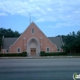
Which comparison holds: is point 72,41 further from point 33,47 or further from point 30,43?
point 30,43

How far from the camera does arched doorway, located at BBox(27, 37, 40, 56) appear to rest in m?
63.4

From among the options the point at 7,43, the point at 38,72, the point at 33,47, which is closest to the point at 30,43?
the point at 33,47

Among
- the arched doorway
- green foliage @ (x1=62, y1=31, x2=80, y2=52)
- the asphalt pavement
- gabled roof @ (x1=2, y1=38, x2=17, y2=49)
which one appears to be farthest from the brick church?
Answer: the asphalt pavement

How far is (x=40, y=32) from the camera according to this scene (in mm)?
63500

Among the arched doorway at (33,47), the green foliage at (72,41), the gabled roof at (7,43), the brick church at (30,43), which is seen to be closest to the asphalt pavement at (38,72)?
the green foliage at (72,41)

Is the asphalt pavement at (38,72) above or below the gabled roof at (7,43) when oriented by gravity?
below

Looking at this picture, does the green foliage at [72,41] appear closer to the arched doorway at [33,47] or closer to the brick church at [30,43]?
the brick church at [30,43]

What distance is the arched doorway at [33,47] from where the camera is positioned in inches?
2498

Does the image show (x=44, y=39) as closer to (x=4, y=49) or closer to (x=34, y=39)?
(x=34, y=39)

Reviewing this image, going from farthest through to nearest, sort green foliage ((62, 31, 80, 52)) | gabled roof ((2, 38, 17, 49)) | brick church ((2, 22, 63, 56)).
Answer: gabled roof ((2, 38, 17, 49)), brick church ((2, 22, 63, 56)), green foliage ((62, 31, 80, 52))

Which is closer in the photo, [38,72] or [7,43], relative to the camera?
[38,72]

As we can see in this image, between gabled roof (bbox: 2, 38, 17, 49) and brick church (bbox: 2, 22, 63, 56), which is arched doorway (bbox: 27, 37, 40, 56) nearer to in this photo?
brick church (bbox: 2, 22, 63, 56)

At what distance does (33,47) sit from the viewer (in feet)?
210

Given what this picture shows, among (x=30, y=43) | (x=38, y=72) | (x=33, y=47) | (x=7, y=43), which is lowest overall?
(x=38, y=72)
